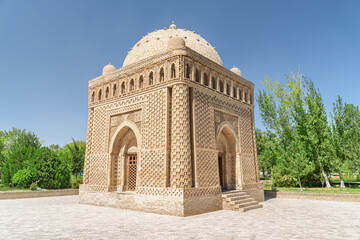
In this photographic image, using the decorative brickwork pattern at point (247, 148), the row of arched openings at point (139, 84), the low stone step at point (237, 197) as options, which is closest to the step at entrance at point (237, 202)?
the low stone step at point (237, 197)

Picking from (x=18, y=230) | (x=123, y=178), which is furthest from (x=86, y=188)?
(x=18, y=230)

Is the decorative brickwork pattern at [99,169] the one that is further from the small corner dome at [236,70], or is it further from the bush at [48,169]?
the small corner dome at [236,70]

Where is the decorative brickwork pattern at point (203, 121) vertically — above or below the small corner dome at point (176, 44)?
below

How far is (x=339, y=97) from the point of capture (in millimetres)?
19906

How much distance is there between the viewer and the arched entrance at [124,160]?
10188mm

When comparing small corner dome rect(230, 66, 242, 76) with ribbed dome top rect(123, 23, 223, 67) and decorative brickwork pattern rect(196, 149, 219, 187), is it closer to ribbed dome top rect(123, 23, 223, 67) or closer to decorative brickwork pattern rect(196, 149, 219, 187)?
ribbed dome top rect(123, 23, 223, 67)

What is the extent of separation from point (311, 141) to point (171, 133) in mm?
13433

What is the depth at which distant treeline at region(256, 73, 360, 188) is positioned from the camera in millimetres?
16402

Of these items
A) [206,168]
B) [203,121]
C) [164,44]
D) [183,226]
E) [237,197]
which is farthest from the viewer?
[164,44]

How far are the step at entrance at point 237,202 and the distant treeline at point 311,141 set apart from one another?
710cm

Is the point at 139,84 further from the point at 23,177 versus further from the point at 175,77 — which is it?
the point at 23,177

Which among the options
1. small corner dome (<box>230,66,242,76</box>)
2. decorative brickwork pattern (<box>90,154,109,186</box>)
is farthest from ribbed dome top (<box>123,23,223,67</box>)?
decorative brickwork pattern (<box>90,154,109,186</box>)

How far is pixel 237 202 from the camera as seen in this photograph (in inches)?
352

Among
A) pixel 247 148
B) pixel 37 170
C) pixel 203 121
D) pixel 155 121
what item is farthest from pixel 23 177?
pixel 247 148
